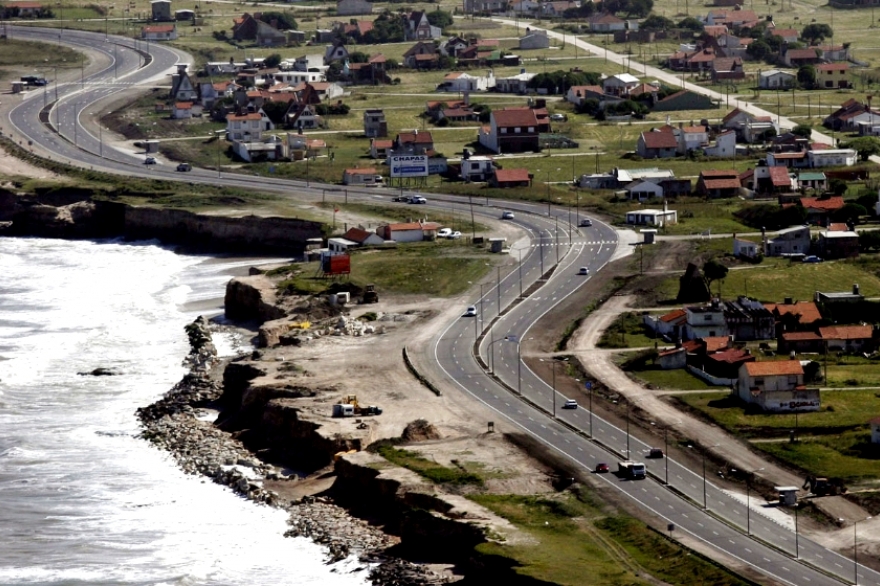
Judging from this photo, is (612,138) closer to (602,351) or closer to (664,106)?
(664,106)

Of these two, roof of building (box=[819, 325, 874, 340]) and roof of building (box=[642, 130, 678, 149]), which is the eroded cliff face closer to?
roof of building (box=[642, 130, 678, 149])

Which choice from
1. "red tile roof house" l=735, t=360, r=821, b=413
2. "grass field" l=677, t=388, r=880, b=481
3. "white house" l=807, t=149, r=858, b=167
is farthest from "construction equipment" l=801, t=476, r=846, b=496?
"white house" l=807, t=149, r=858, b=167

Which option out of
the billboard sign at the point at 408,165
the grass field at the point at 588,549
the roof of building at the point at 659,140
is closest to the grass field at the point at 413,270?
the billboard sign at the point at 408,165

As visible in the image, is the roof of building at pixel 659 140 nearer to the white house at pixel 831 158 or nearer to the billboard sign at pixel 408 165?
the white house at pixel 831 158

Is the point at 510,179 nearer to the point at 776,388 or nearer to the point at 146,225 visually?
the point at 146,225

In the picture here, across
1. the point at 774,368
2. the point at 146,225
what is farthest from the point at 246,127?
the point at 774,368

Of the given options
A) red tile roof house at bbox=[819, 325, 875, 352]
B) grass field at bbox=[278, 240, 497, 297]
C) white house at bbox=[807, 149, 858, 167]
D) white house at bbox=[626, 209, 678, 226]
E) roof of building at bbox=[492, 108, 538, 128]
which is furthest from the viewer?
roof of building at bbox=[492, 108, 538, 128]

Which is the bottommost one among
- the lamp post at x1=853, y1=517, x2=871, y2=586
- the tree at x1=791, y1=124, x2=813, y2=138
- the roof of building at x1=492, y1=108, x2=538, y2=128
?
the lamp post at x1=853, y1=517, x2=871, y2=586
